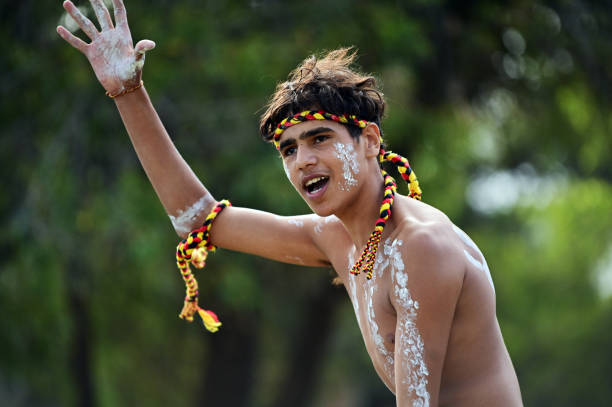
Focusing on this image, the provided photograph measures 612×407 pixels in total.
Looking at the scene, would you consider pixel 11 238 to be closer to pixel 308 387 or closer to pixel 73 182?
pixel 73 182

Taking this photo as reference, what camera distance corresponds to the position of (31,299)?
10.5 meters

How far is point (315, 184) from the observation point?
3115 millimetres

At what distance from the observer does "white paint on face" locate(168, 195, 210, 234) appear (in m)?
3.60

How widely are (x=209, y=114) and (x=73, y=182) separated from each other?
7.16ft

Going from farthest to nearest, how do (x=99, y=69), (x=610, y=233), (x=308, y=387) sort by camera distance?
1. (x=308, y=387)
2. (x=610, y=233)
3. (x=99, y=69)

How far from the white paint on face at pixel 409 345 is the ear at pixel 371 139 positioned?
1.81ft

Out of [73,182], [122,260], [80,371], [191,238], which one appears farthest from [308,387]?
[191,238]

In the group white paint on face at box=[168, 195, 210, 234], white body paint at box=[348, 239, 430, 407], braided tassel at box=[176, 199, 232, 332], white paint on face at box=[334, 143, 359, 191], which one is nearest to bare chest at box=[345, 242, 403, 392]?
white body paint at box=[348, 239, 430, 407]

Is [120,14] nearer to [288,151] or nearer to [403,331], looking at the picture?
[288,151]

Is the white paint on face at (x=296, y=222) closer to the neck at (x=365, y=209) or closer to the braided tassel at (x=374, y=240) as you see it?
the neck at (x=365, y=209)

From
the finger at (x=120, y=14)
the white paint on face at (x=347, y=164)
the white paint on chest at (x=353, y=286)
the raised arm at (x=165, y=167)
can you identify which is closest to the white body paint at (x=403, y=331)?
the white paint on chest at (x=353, y=286)

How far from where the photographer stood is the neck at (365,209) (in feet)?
10.3

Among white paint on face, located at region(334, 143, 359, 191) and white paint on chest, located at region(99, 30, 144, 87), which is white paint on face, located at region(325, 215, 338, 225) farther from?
white paint on chest, located at region(99, 30, 144, 87)

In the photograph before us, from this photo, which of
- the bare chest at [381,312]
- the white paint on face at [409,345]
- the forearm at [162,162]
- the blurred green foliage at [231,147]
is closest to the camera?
the white paint on face at [409,345]
